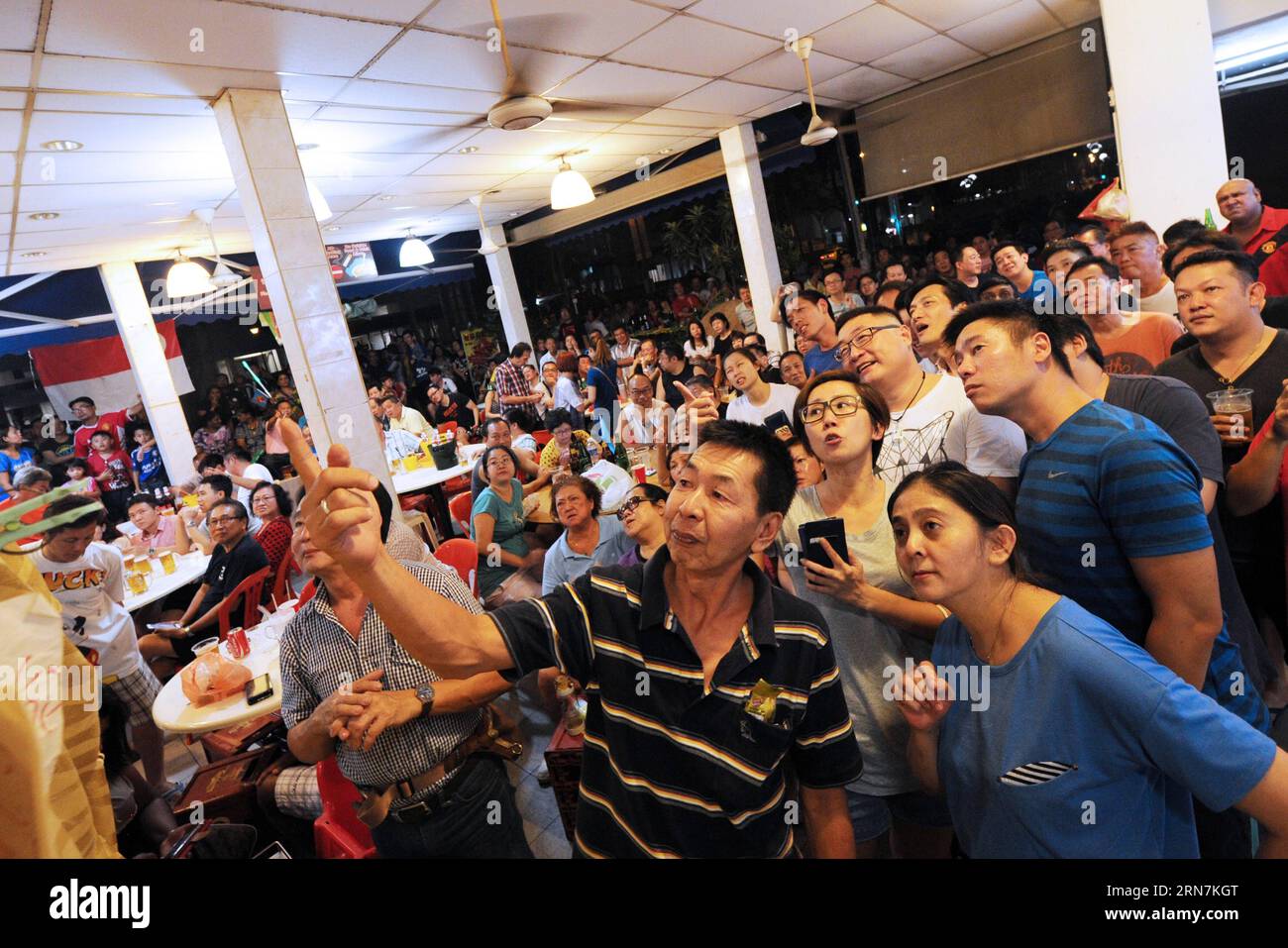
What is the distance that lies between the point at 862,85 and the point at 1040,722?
7.35 m

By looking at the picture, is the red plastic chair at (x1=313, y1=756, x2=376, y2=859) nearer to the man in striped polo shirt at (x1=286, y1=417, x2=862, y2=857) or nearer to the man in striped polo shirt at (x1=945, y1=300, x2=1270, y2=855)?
the man in striped polo shirt at (x1=286, y1=417, x2=862, y2=857)

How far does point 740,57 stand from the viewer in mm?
4973

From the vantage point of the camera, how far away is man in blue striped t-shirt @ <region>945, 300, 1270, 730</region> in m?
1.29

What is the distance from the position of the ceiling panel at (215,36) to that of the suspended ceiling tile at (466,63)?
0.15 metres

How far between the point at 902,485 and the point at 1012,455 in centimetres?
80

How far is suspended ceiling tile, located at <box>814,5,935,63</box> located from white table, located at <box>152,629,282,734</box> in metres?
5.35

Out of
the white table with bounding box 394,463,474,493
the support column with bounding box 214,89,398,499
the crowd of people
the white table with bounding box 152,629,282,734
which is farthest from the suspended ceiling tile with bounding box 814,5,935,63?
the white table with bounding box 152,629,282,734

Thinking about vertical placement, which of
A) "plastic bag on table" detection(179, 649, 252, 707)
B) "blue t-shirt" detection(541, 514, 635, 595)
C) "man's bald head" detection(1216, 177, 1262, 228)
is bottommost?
"plastic bag on table" detection(179, 649, 252, 707)

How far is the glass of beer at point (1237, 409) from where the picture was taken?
5.84 ft

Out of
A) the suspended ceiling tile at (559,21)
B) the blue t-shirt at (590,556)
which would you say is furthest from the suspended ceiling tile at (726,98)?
the blue t-shirt at (590,556)

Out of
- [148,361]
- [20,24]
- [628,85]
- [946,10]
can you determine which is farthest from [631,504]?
[148,361]
